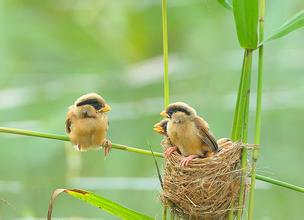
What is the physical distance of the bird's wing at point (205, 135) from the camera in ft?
11.6

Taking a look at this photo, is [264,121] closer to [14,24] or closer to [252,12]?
[14,24]

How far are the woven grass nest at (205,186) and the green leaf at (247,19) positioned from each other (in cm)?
45

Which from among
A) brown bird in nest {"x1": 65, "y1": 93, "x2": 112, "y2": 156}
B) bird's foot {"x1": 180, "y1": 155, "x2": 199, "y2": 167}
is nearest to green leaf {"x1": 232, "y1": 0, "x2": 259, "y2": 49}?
bird's foot {"x1": 180, "y1": 155, "x2": 199, "y2": 167}

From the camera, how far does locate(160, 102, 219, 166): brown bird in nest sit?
3.55 m

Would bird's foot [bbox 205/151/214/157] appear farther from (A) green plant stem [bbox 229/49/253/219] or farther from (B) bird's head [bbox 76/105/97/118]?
(A) green plant stem [bbox 229/49/253/219]

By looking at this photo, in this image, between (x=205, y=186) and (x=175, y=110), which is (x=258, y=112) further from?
(x=175, y=110)

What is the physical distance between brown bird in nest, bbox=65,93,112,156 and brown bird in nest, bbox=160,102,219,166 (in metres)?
0.25

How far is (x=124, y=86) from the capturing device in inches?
288

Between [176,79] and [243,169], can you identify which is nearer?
[243,169]

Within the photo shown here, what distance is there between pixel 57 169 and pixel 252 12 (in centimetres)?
445

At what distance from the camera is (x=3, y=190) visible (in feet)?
A: 19.8

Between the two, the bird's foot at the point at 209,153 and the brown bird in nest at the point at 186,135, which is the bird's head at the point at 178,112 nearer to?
the brown bird in nest at the point at 186,135

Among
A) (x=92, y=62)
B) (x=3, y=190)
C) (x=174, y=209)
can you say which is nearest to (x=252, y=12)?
(x=174, y=209)

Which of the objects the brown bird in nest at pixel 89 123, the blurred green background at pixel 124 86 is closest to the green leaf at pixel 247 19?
the brown bird in nest at pixel 89 123
